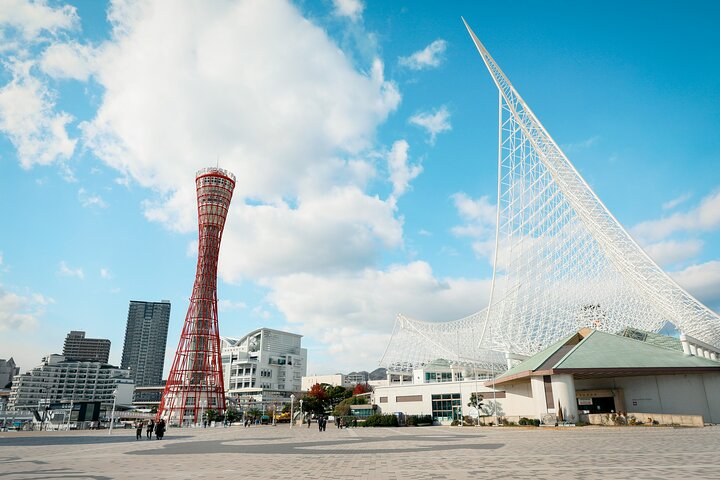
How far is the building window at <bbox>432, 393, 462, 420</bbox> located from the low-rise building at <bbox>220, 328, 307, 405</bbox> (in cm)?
6032

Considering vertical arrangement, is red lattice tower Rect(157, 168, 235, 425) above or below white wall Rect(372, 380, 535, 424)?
above

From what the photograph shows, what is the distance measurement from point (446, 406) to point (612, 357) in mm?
27767

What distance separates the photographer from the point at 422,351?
111 meters

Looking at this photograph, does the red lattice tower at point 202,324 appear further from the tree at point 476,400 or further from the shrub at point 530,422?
the shrub at point 530,422

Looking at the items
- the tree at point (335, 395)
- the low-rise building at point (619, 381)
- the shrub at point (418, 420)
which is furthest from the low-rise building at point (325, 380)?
the low-rise building at point (619, 381)

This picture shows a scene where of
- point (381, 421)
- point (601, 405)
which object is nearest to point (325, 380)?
point (381, 421)

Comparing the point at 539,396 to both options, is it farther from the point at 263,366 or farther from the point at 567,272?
the point at 263,366

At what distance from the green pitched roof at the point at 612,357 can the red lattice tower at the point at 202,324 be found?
44223 millimetres

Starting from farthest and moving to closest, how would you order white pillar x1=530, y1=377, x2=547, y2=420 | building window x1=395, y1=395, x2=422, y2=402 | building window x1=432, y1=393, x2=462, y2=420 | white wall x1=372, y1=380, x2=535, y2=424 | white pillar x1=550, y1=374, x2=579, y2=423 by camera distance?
building window x1=395, y1=395, x2=422, y2=402, building window x1=432, y1=393, x2=462, y2=420, white wall x1=372, y1=380, x2=535, y2=424, white pillar x1=530, y1=377, x2=547, y2=420, white pillar x1=550, y1=374, x2=579, y2=423

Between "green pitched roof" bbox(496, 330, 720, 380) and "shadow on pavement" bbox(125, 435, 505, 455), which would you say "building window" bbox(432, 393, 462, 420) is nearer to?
"green pitched roof" bbox(496, 330, 720, 380)

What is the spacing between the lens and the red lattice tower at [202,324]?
62.0m

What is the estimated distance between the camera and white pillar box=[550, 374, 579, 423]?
3558 centimetres

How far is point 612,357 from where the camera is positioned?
3762cm

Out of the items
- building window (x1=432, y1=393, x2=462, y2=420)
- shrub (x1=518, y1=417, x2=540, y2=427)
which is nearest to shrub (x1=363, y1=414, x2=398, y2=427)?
building window (x1=432, y1=393, x2=462, y2=420)
